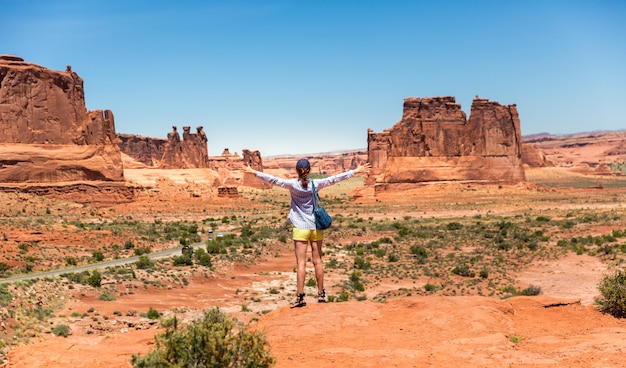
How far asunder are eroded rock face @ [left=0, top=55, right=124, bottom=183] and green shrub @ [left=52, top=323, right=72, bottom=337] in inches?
1403

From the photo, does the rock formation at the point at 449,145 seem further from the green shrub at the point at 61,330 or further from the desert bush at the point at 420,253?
the green shrub at the point at 61,330

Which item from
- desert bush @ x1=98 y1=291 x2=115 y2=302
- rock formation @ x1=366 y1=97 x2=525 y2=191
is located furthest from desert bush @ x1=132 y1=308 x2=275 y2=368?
rock formation @ x1=366 y1=97 x2=525 y2=191

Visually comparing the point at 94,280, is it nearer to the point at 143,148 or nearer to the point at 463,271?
the point at 463,271

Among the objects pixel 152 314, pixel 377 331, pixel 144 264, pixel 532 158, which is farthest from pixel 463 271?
pixel 532 158

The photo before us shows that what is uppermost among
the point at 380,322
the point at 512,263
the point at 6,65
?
the point at 6,65

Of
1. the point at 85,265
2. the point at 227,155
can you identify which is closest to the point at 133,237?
the point at 85,265

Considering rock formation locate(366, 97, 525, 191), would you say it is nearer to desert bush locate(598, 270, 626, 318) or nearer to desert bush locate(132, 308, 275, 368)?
desert bush locate(598, 270, 626, 318)

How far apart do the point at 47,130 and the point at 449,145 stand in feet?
166

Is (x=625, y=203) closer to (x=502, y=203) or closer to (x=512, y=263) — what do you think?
(x=502, y=203)

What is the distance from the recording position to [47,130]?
46312 mm

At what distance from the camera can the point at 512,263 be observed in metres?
26.9

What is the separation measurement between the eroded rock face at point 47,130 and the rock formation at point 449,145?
3717cm

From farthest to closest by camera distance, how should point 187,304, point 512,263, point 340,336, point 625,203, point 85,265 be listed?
point 625,203, point 512,263, point 85,265, point 187,304, point 340,336

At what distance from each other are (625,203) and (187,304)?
173 feet
